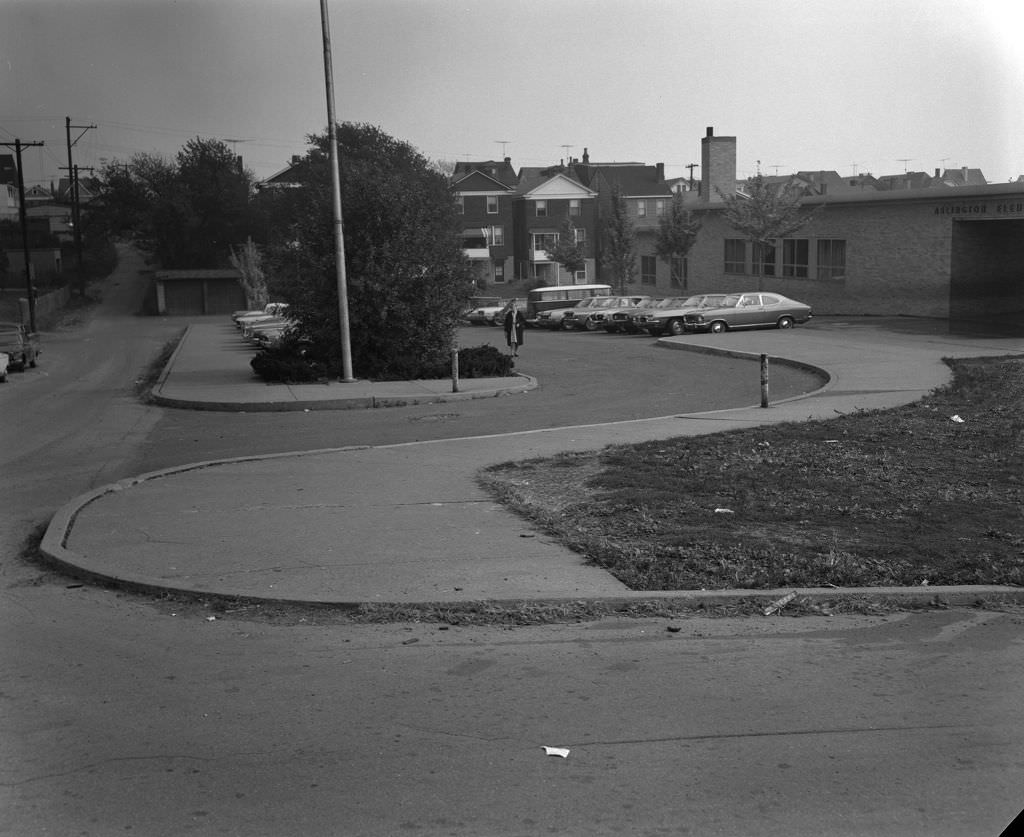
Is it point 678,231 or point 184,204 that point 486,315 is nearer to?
point 678,231

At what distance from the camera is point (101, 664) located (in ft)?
20.8

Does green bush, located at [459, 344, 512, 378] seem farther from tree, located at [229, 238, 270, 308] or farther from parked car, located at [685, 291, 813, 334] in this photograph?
tree, located at [229, 238, 270, 308]

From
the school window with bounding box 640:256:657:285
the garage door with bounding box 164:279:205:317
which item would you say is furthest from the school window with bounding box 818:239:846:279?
the garage door with bounding box 164:279:205:317

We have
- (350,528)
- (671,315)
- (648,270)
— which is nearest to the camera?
(350,528)

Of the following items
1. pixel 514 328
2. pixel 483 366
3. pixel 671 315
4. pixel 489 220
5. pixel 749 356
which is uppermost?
pixel 489 220

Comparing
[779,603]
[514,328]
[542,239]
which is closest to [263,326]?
[514,328]

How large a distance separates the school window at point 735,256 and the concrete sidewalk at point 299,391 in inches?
1198

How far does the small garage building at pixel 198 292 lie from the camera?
248 feet

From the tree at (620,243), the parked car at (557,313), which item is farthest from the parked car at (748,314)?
the tree at (620,243)

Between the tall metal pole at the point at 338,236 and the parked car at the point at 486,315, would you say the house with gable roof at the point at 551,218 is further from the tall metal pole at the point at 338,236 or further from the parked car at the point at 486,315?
the tall metal pole at the point at 338,236

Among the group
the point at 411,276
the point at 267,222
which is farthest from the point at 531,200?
the point at 411,276

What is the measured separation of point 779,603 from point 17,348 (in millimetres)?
28421

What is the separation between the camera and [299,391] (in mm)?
21672

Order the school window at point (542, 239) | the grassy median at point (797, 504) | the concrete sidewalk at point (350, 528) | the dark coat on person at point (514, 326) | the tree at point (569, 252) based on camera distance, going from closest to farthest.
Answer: the concrete sidewalk at point (350, 528)
the grassy median at point (797, 504)
the dark coat on person at point (514, 326)
the tree at point (569, 252)
the school window at point (542, 239)
